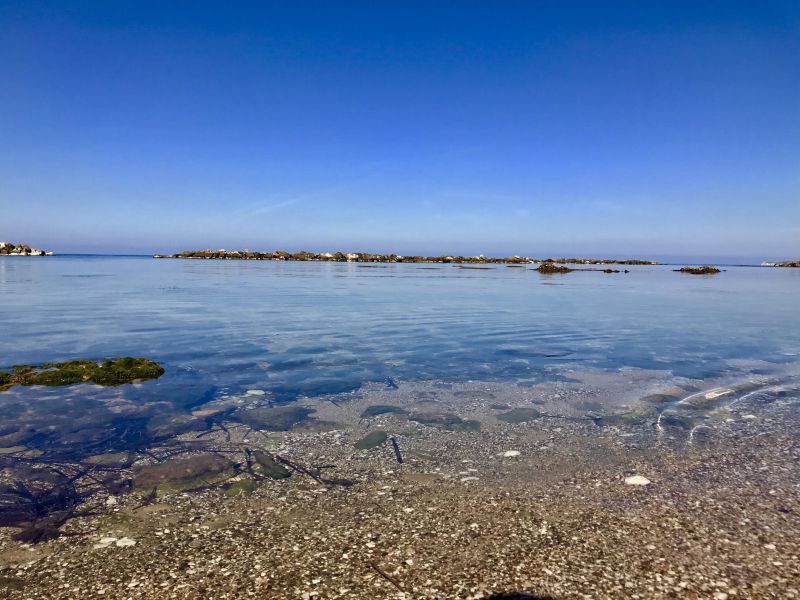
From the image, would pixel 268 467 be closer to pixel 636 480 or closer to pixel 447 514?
pixel 447 514

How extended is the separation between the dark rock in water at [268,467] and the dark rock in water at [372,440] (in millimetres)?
1211

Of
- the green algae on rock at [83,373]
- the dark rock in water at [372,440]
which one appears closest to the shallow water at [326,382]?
the green algae on rock at [83,373]

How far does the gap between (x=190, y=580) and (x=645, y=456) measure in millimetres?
6067

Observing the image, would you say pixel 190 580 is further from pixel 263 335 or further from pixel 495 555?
pixel 263 335

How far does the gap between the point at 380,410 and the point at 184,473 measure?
3.63m

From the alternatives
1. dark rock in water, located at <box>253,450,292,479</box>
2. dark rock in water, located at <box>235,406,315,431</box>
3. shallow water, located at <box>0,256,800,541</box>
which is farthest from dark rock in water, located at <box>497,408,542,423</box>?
dark rock in water, located at <box>253,450,292,479</box>

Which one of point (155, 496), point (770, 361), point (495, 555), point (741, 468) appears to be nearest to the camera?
point (495, 555)

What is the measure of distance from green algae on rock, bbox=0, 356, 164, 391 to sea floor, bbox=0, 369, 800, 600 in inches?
125

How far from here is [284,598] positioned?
12.7 ft

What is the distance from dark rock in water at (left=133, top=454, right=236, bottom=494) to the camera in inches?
230

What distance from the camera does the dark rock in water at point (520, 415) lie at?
8.45 meters

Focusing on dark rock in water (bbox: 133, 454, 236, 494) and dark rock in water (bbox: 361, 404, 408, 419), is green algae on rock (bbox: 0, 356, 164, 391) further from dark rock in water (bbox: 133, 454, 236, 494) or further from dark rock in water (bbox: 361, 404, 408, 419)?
dark rock in water (bbox: 361, 404, 408, 419)

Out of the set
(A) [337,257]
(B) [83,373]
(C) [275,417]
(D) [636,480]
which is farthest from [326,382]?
(A) [337,257]

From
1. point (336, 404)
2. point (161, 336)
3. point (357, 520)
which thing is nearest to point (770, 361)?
point (336, 404)
